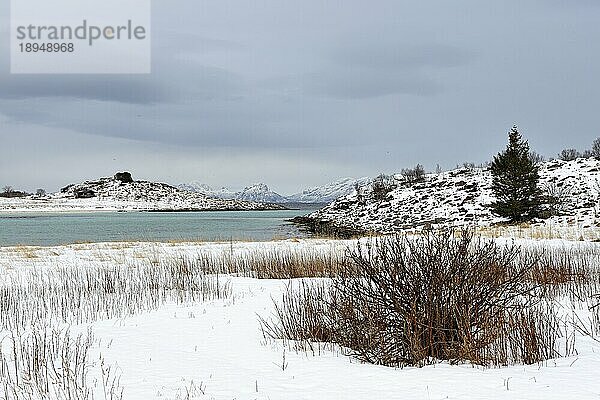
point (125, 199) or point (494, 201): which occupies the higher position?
point (125, 199)

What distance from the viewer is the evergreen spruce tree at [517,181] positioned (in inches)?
1366

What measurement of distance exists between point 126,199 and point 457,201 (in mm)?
119978

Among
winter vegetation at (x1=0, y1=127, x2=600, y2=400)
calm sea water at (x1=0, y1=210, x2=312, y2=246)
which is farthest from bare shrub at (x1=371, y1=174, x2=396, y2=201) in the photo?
winter vegetation at (x1=0, y1=127, x2=600, y2=400)

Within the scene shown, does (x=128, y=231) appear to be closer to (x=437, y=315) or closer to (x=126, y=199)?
(x=437, y=315)

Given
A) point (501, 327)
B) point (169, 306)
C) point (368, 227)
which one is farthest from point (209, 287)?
point (368, 227)

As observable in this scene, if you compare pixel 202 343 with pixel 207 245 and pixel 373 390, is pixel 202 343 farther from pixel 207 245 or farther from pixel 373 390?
pixel 207 245

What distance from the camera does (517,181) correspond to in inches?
1368

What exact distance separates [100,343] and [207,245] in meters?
19.7

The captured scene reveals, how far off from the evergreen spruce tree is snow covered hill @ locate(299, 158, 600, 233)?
1805 millimetres

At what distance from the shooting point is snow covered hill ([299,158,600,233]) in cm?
3875

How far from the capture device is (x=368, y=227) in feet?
148

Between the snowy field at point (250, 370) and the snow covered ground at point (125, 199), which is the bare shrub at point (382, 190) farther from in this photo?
the snow covered ground at point (125, 199)

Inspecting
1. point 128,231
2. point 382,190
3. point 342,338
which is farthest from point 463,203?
point 342,338

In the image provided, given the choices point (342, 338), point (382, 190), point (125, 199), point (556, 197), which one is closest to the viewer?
point (342, 338)
